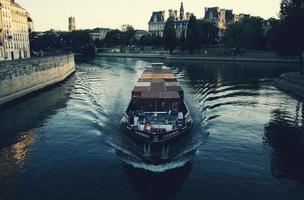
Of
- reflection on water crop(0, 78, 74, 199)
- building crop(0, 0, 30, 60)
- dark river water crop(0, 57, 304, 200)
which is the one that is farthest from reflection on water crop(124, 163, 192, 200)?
building crop(0, 0, 30, 60)

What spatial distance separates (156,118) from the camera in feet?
157

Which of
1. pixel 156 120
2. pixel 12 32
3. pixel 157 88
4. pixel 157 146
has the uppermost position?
pixel 12 32

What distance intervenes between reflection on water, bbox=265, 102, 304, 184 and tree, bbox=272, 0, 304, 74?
1059 inches

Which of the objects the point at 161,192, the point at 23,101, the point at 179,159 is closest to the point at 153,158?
the point at 179,159

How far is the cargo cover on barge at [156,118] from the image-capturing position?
3997cm

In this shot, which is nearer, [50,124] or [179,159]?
[179,159]

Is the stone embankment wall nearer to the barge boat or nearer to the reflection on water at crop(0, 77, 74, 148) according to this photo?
the reflection on water at crop(0, 77, 74, 148)

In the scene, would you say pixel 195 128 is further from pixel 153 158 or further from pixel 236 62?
pixel 236 62

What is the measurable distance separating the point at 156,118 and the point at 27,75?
4986 centimetres

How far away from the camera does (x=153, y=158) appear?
126 ft

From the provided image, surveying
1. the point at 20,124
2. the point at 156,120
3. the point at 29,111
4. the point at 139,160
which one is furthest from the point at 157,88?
the point at 29,111

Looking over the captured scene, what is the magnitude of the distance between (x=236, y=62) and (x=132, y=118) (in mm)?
141191

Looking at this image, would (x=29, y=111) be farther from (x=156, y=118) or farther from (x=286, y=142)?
(x=286, y=142)

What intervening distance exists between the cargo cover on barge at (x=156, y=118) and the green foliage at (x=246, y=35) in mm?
132161
